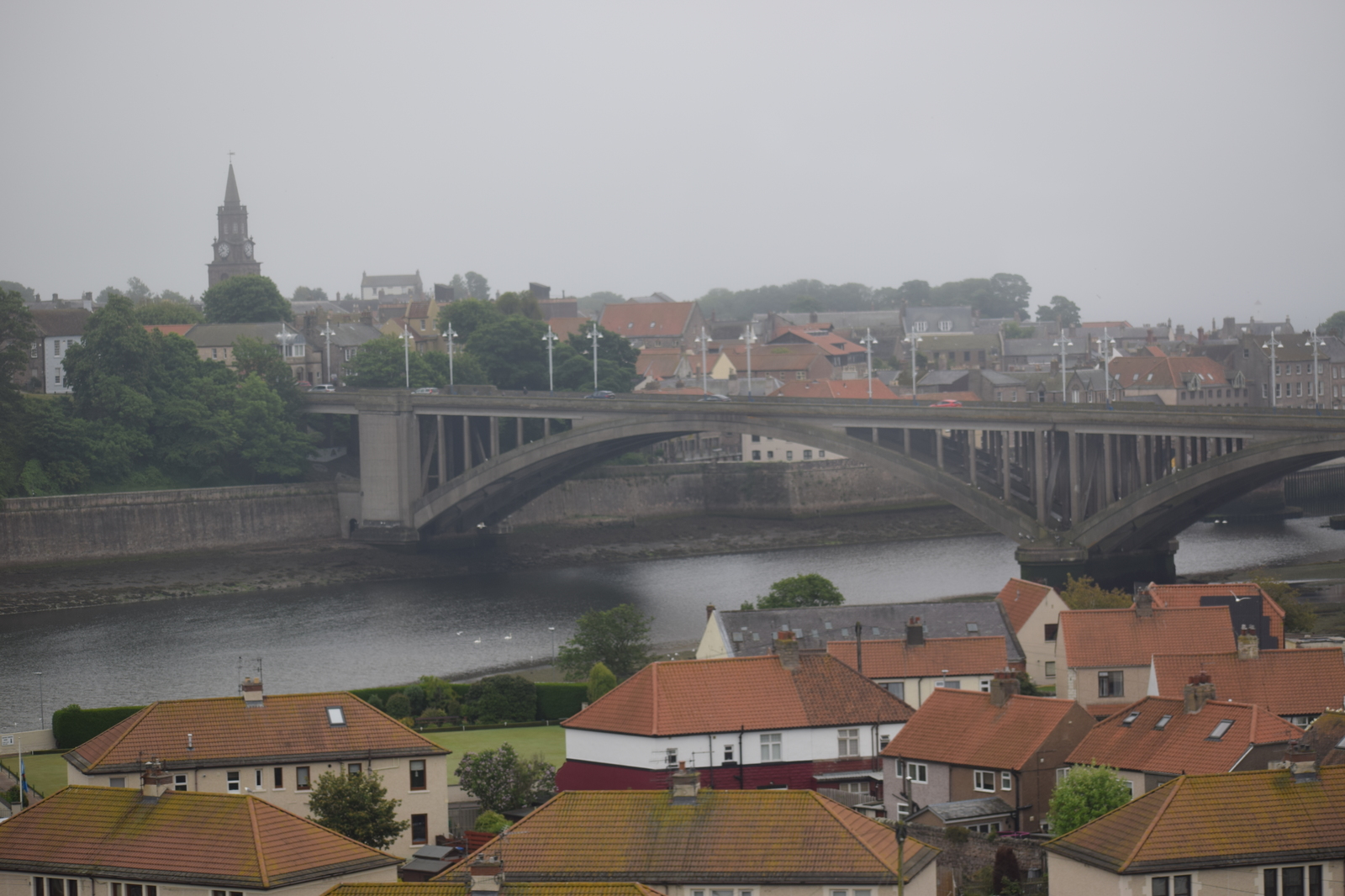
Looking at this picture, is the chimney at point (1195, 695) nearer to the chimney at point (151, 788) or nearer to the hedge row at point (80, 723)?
the chimney at point (151, 788)

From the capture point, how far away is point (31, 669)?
76938 millimetres

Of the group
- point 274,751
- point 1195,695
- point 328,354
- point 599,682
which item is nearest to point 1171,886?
point 1195,695

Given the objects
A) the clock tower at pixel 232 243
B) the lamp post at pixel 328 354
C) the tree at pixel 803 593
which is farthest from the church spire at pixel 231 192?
the tree at pixel 803 593

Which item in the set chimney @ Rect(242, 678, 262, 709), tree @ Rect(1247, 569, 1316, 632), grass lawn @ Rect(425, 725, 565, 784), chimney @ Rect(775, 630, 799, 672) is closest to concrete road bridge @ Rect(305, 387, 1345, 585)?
tree @ Rect(1247, 569, 1316, 632)

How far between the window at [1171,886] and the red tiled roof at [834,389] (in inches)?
4173

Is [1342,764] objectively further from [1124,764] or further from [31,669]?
[31,669]

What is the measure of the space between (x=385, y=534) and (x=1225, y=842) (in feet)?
284

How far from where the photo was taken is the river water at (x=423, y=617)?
245ft

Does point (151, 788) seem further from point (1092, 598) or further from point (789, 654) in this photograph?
point (1092, 598)

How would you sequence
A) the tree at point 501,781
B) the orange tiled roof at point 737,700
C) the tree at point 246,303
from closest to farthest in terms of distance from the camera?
the orange tiled roof at point 737,700 → the tree at point 501,781 → the tree at point 246,303

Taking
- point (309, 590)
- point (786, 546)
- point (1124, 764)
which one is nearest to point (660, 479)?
point (786, 546)

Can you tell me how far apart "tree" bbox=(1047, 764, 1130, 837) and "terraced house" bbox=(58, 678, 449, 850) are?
586 inches

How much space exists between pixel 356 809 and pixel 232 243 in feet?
541

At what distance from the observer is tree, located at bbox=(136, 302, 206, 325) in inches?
6535
